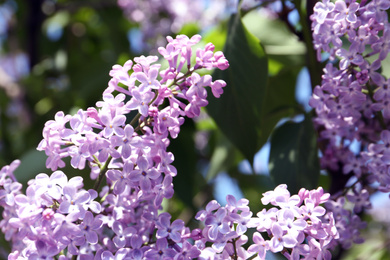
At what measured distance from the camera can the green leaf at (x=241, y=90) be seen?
763 millimetres

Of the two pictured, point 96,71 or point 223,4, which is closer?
point 96,71

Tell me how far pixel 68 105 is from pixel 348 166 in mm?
868

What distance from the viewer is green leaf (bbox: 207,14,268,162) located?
76 cm

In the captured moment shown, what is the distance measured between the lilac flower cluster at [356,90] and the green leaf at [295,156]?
0.04 m

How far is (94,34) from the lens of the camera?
6.17ft

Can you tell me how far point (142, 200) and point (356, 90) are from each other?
0.91 feet

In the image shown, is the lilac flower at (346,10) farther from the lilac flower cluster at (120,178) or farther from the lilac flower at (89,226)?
the lilac flower at (89,226)

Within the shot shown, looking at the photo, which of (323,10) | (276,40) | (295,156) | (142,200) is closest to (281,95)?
(276,40)

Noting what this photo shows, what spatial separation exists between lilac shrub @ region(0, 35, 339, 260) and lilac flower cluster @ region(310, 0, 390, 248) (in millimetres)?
119

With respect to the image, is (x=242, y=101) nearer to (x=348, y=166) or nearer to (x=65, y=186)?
(x=348, y=166)

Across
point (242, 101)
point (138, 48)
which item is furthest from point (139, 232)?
point (138, 48)

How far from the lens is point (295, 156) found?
719mm

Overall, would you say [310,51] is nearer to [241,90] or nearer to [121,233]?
[241,90]

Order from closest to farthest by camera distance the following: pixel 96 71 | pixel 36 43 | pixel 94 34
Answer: pixel 96 71
pixel 36 43
pixel 94 34
